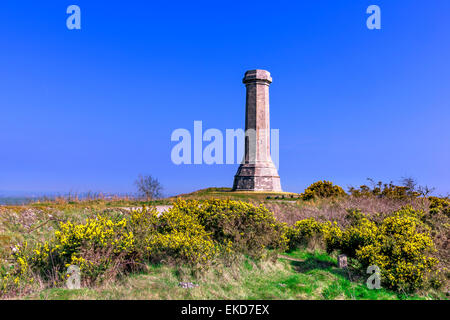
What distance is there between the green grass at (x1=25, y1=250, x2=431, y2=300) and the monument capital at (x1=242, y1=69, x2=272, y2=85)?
27560 millimetres

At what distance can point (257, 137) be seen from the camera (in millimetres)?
34531

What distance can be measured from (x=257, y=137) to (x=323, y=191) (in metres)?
12.7

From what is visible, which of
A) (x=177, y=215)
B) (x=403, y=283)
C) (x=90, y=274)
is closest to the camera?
(x=90, y=274)

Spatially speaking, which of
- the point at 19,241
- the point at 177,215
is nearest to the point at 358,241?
the point at 177,215

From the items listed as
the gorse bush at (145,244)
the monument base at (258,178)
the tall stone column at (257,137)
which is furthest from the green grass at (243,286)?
the tall stone column at (257,137)

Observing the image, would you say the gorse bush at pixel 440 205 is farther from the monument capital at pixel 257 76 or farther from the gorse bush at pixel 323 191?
the monument capital at pixel 257 76

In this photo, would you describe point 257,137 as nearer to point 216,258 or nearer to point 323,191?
point 323,191

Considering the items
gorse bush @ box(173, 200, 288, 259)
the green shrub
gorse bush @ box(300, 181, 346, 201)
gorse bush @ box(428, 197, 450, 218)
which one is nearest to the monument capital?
gorse bush @ box(300, 181, 346, 201)

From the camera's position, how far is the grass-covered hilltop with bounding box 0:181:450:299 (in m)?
6.77

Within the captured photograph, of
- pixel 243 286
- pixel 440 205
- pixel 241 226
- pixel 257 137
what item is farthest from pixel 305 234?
pixel 257 137

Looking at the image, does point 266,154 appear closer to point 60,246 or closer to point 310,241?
point 310,241

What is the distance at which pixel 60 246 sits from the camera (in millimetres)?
7312

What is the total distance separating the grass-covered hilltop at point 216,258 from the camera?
6.77 metres
